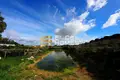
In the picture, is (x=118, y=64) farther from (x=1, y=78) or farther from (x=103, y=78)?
(x=1, y=78)

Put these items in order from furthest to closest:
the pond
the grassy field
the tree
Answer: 1. the tree
2. the pond
3. the grassy field

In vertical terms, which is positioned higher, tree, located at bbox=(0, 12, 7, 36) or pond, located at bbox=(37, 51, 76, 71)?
tree, located at bbox=(0, 12, 7, 36)

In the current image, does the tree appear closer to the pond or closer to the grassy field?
the pond

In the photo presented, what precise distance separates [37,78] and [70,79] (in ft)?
8.97

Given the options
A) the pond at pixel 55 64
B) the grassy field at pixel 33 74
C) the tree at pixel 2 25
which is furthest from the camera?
the tree at pixel 2 25

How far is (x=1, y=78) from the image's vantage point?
32.3 ft

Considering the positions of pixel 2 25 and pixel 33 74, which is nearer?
pixel 33 74

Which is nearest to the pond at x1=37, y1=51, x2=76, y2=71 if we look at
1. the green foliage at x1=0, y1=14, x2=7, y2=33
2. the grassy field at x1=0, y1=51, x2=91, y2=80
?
the grassy field at x1=0, y1=51, x2=91, y2=80

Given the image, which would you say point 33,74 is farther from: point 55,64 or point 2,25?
point 2,25

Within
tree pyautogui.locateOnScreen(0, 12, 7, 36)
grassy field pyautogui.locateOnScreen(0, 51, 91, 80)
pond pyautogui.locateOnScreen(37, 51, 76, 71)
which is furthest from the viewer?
tree pyautogui.locateOnScreen(0, 12, 7, 36)

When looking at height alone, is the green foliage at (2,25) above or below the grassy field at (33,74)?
above

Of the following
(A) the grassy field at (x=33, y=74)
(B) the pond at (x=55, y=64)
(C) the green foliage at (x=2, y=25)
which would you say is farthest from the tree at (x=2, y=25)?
(A) the grassy field at (x=33, y=74)

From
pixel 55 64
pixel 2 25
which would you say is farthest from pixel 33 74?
pixel 2 25

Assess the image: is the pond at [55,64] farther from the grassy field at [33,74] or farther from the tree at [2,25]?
the tree at [2,25]
